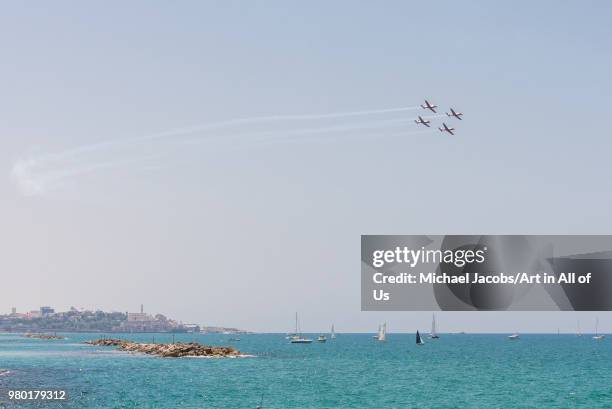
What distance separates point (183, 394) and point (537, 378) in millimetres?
72477

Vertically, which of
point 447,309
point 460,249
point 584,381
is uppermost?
point 460,249

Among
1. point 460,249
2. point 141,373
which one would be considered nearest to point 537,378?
point 141,373

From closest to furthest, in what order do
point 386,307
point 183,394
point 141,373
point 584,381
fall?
point 386,307 < point 183,394 < point 141,373 < point 584,381

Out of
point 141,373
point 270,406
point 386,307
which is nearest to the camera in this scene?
point 386,307

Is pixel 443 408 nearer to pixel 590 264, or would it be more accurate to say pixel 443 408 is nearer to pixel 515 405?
pixel 515 405

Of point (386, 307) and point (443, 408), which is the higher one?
point (386, 307)

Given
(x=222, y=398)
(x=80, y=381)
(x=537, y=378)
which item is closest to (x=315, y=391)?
(x=222, y=398)

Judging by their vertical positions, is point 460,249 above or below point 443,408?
above

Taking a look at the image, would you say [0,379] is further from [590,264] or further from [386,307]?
[590,264]

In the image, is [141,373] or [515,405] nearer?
[515,405]

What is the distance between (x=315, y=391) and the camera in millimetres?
101875

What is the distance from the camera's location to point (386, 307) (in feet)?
220

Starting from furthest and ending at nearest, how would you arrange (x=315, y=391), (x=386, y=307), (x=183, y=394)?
(x=315, y=391) < (x=183, y=394) < (x=386, y=307)

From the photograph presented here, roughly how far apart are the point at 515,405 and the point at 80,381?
193 ft
